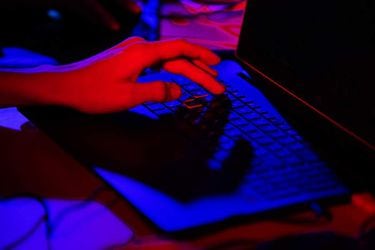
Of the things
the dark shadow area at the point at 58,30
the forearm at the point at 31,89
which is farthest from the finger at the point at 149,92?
the dark shadow area at the point at 58,30

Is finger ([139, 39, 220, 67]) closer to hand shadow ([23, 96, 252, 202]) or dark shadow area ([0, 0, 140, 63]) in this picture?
hand shadow ([23, 96, 252, 202])

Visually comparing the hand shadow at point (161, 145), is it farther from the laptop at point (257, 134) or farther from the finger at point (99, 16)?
the finger at point (99, 16)

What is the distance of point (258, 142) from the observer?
2.10 ft

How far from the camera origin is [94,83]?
677 millimetres

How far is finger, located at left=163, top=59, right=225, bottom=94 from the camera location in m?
0.76

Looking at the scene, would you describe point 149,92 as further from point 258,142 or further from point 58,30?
point 58,30

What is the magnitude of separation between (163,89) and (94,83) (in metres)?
0.10

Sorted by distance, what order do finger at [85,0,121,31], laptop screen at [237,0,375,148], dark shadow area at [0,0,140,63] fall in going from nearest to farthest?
laptop screen at [237,0,375,148]
dark shadow area at [0,0,140,63]
finger at [85,0,121,31]

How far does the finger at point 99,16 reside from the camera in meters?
1.15

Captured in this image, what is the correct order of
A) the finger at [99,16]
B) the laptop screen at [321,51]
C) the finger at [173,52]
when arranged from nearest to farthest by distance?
the laptop screen at [321,51]
the finger at [173,52]
the finger at [99,16]

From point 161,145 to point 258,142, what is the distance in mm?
139

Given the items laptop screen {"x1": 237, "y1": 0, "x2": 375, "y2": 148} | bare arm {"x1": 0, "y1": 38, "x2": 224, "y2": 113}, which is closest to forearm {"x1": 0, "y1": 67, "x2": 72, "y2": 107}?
bare arm {"x1": 0, "y1": 38, "x2": 224, "y2": 113}

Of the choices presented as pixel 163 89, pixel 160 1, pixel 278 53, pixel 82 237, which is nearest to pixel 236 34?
pixel 160 1

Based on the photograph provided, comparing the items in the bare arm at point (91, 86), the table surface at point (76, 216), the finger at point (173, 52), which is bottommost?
the table surface at point (76, 216)
